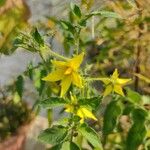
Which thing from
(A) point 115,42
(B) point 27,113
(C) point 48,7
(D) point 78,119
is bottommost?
(B) point 27,113

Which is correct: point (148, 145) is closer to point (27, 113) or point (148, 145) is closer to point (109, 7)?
point (109, 7)

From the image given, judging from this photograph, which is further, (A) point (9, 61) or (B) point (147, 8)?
(A) point (9, 61)

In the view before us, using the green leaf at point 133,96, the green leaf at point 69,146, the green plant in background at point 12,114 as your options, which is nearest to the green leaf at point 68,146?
the green leaf at point 69,146

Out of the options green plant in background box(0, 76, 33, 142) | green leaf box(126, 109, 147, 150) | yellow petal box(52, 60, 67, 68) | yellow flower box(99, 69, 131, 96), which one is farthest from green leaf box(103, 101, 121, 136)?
green plant in background box(0, 76, 33, 142)

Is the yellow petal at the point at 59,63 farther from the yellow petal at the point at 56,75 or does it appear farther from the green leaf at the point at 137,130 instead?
the green leaf at the point at 137,130

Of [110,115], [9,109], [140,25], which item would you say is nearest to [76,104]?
[110,115]

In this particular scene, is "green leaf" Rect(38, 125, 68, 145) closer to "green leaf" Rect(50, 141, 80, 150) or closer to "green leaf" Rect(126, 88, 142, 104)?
"green leaf" Rect(50, 141, 80, 150)
